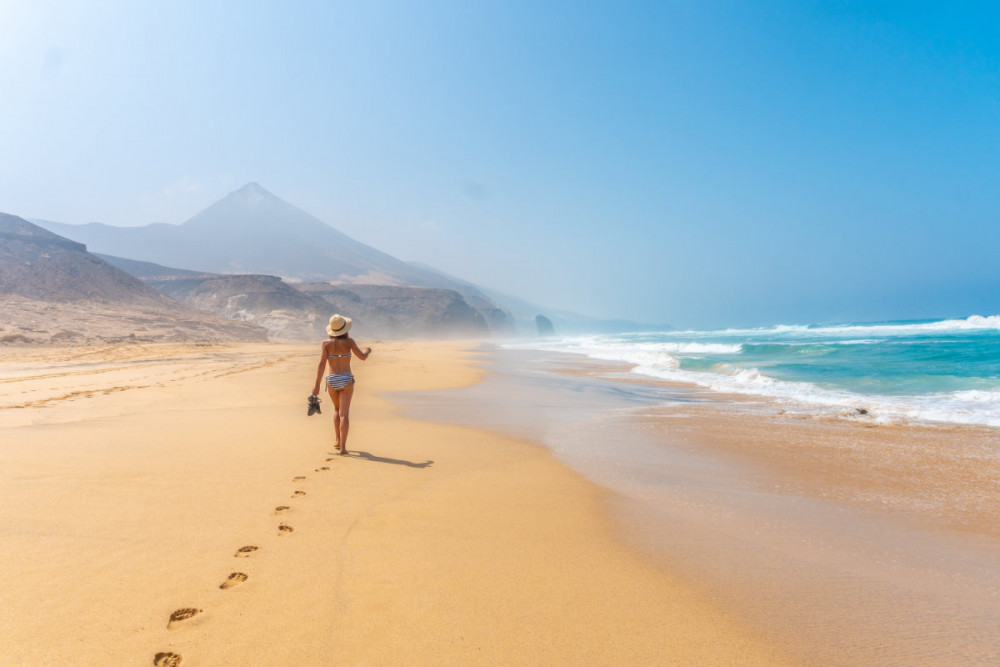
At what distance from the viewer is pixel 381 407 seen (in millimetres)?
9773

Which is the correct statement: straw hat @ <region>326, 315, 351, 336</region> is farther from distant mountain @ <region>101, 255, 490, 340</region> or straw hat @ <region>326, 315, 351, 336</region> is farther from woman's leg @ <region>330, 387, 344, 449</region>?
distant mountain @ <region>101, 255, 490, 340</region>

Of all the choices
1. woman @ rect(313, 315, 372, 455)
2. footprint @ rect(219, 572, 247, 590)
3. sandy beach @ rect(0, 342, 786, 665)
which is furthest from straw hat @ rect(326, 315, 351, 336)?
footprint @ rect(219, 572, 247, 590)

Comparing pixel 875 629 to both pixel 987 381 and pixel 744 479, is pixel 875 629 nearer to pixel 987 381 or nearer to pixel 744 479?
pixel 744 479

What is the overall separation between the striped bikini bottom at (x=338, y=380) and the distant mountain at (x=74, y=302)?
92.5 ft

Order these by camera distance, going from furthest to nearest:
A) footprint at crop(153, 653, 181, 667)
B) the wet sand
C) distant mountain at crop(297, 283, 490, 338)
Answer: distant mountain at crop(297, 283, 490, 338) < the wet sand < footprint at crop(153, 653, 181, 667)

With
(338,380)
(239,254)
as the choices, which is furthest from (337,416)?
(239,254)

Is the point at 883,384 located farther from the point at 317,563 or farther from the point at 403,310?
the point at 403,310

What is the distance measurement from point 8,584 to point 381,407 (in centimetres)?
737

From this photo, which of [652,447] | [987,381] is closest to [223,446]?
[652,447]

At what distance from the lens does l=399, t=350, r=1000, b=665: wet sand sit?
250 centimetres

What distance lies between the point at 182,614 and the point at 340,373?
4014 mm

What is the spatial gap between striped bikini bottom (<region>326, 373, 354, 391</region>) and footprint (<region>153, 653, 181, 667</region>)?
13.5 ft

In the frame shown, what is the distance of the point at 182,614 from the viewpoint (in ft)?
7.57

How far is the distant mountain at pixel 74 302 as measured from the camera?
92.9ft
